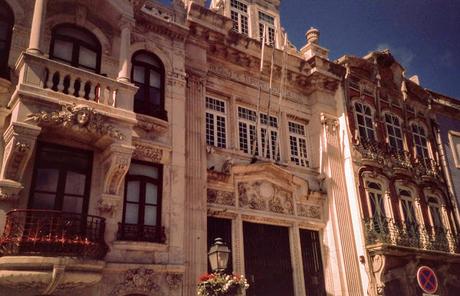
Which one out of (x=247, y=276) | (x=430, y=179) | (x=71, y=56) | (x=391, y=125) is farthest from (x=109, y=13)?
(x=430, y=179)

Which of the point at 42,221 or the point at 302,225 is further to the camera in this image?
the point at 302,225

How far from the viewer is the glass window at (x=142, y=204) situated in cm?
1093

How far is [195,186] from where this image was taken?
1275 cm

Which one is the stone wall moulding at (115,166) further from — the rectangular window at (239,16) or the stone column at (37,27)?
the rectangular window at (239,16)

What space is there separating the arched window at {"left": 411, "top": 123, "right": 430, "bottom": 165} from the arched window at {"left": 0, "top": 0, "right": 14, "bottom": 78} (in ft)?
59.7

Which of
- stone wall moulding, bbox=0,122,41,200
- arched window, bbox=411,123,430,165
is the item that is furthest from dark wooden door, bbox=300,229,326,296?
stone wall moulding, bbox=0,122,41,200

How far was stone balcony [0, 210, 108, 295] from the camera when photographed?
846cm

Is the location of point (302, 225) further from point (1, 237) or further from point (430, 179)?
point (1, 237)

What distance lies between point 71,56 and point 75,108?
8.18 feet

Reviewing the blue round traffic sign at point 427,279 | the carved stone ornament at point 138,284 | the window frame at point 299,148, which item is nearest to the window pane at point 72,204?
the carved stone ornament at point 138,284

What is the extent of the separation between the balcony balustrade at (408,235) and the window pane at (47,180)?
11453mm

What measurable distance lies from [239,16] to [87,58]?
28.6 ft

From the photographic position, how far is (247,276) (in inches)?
524

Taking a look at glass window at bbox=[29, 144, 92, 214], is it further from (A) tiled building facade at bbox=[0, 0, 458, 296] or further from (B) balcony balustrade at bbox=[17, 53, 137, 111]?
(B) balcony balustrade at bbox=[17, 53, 137, 111]
